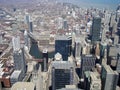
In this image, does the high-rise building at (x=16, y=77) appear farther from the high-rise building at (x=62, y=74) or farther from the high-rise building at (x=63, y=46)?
the high-rise building at (x=63, y=46)

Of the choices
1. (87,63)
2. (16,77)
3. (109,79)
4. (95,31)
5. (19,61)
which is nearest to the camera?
(109,79)

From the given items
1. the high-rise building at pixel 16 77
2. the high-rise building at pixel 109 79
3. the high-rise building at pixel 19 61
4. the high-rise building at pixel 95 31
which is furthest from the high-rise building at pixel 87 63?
the high-rise building at pixel 95 31

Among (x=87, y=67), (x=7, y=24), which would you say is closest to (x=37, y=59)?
(x=87, y=67)

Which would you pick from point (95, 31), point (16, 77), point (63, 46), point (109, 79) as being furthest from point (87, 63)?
point (95, 31)

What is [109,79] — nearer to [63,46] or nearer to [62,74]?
[62,74]

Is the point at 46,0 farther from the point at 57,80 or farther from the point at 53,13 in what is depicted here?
the point at 57,80

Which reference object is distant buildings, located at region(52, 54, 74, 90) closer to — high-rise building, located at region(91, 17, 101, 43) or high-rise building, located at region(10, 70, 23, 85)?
high-rise building, located at region(10, 70, 23, 85)

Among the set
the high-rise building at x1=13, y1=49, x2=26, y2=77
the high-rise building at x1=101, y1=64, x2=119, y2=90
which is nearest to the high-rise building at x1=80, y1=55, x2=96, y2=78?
the high-rise building at x1=101, y1=64, x2=119, y2=90
